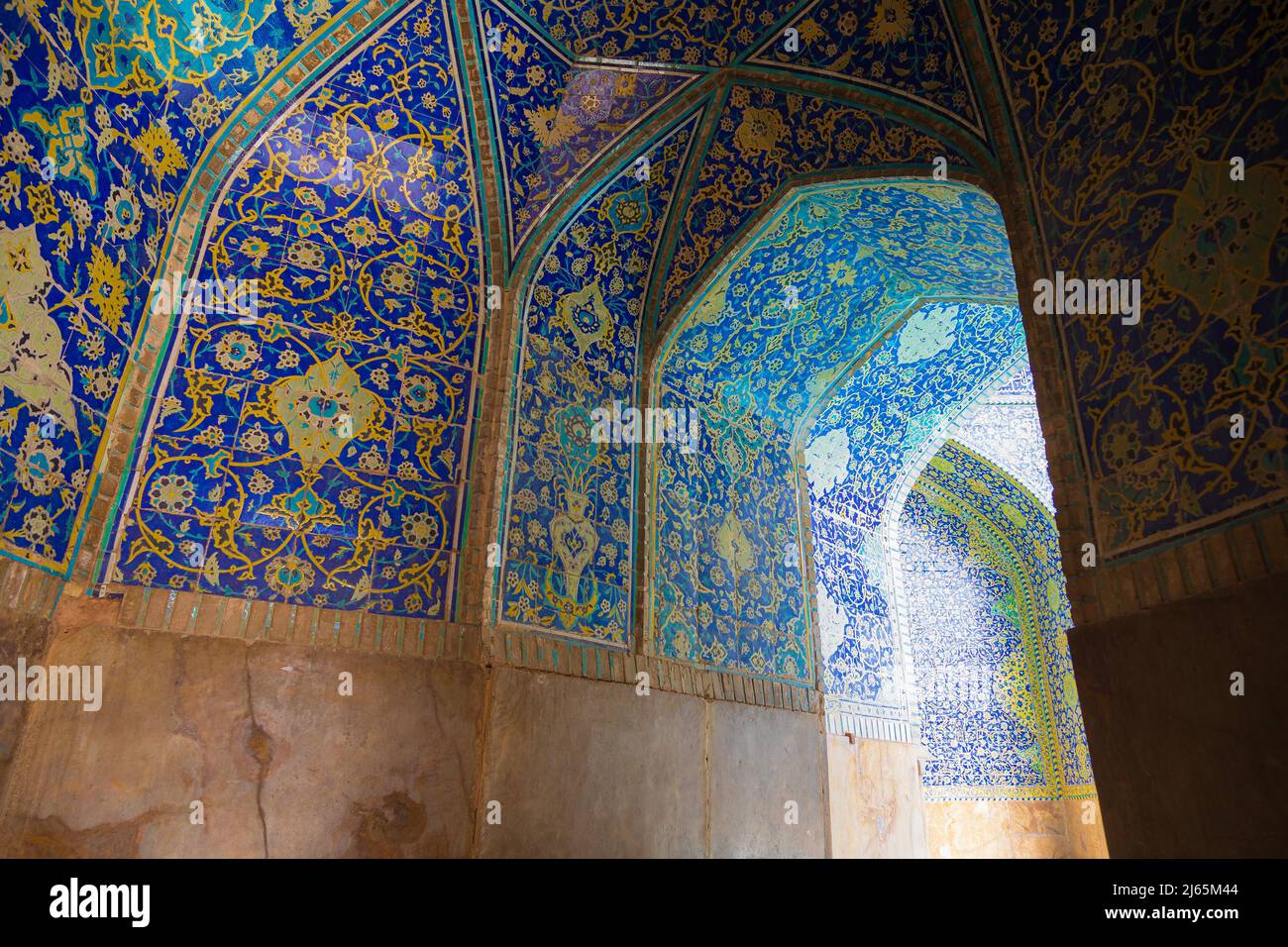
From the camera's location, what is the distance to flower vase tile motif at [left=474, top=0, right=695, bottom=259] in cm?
438

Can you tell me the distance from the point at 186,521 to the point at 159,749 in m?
0.90

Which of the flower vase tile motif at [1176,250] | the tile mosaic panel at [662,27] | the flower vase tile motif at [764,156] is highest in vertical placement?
the tile mosaic panel at [662,27]

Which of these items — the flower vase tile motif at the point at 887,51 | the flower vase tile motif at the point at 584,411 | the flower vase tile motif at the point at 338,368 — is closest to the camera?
the flower vase tile motif at the point at 338,368

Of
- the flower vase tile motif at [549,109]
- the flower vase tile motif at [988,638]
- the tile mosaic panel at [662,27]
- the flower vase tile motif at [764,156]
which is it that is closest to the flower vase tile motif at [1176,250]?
the flower vase tile motif at [764,156]

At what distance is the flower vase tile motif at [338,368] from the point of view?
360 cm

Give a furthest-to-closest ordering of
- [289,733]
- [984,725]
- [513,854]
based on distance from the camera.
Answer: [984,725] → [513,854] → [289,733]

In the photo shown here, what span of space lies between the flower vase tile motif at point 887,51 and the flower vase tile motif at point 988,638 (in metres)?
4.31

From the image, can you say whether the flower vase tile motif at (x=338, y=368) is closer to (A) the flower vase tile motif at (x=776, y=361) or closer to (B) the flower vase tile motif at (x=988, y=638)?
(A) the flower vase tile motif at (x=776, y=361)

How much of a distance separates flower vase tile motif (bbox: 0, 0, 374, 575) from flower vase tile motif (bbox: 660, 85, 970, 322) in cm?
215

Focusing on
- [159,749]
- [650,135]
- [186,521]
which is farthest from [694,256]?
[159,749]

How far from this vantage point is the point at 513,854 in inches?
143
